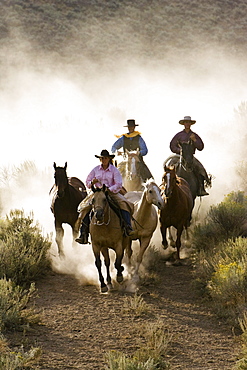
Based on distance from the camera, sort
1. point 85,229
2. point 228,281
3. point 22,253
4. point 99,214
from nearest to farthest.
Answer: point 228,281, point 99,214, point 85,229, point 22,253

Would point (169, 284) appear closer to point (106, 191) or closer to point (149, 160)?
point (106, 191)

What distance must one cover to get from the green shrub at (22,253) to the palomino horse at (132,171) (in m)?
2.56

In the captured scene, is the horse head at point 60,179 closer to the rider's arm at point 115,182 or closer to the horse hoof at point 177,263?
the rider's arm at point 115,182

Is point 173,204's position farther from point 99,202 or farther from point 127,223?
point 99,202

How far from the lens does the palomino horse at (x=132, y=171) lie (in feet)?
44.3

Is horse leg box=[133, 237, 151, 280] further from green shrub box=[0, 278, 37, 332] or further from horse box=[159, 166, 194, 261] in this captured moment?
green shrub box=[0, 278, 37, 332]

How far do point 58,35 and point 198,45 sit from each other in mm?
10227

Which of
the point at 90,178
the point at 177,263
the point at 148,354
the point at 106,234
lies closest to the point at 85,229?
the point at 106,234

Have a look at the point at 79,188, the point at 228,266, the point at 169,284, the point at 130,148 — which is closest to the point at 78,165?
the point at 130,148

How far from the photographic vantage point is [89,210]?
1055 centimetres

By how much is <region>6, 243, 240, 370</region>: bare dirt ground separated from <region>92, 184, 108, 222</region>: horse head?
1.48 metres

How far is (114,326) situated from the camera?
8.44 meters

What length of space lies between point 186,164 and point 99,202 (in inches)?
209

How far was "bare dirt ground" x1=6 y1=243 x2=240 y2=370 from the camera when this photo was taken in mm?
7203
